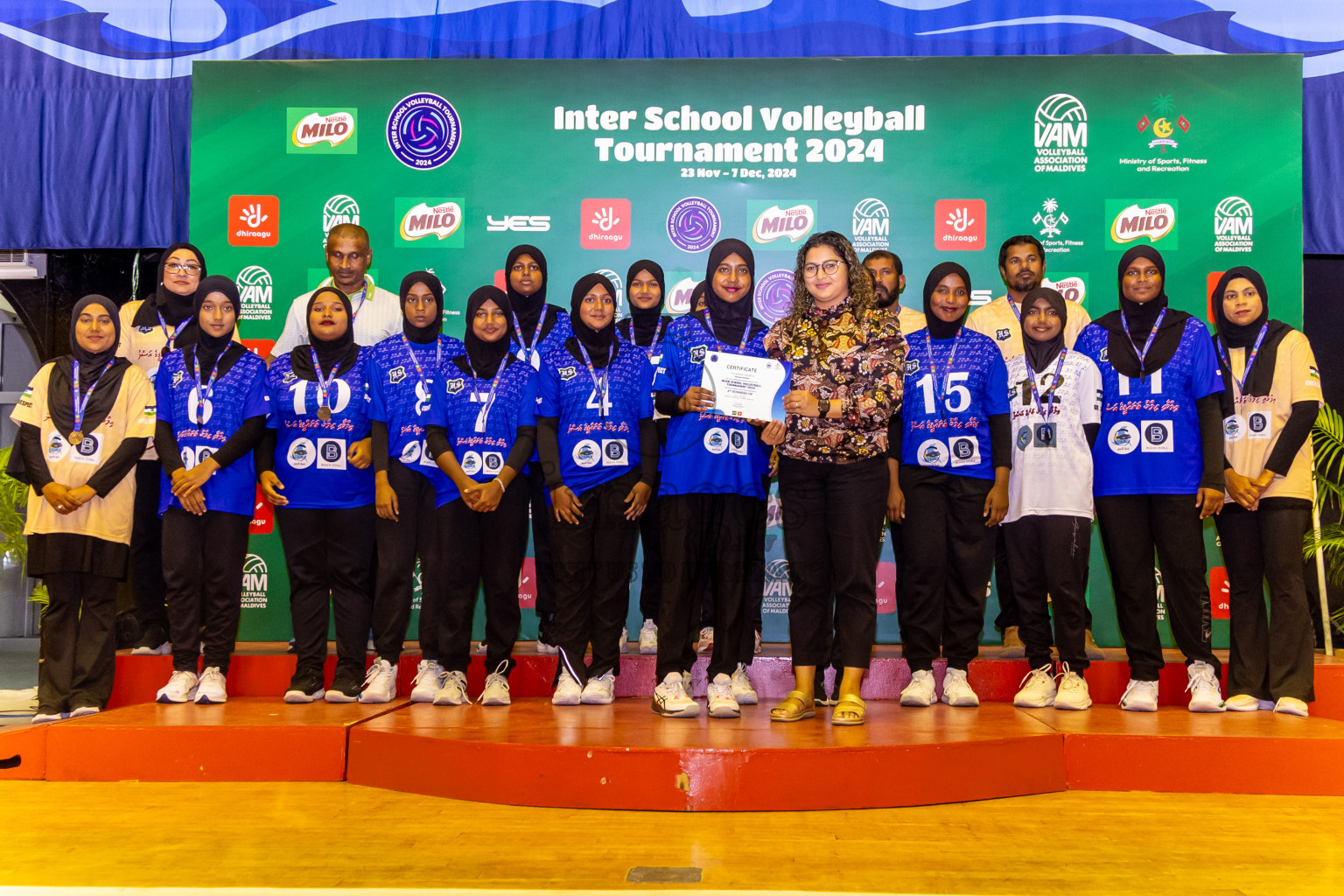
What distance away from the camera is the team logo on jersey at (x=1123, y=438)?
378 centimetres

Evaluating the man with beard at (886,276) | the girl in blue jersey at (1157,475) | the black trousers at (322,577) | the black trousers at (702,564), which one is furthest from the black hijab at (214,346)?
the girl in blue jersey at (1157,475)

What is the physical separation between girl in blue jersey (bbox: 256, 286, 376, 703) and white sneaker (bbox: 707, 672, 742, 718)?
1.45 meters

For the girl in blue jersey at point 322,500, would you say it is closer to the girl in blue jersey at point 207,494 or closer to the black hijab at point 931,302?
the girl in blue jersey at point 207,494

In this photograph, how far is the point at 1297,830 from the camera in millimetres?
2795

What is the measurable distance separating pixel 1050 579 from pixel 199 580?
3.35m

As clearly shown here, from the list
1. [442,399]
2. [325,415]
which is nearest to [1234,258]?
[442,399]

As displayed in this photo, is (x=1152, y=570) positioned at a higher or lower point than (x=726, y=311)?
lower

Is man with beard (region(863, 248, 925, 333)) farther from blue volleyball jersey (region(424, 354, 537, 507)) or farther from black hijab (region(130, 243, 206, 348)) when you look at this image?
black hijab (region(130, 243, 206, 348))

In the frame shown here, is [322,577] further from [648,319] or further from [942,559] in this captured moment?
[942,559]

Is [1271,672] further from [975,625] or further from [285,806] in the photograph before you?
[285,806]

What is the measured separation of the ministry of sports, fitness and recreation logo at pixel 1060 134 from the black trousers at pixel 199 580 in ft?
14.2

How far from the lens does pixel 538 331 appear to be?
14.4 ft

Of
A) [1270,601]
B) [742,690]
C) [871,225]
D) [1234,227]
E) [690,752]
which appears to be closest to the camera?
[690,752]

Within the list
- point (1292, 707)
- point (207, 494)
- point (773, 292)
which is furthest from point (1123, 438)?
point (207, 494)
